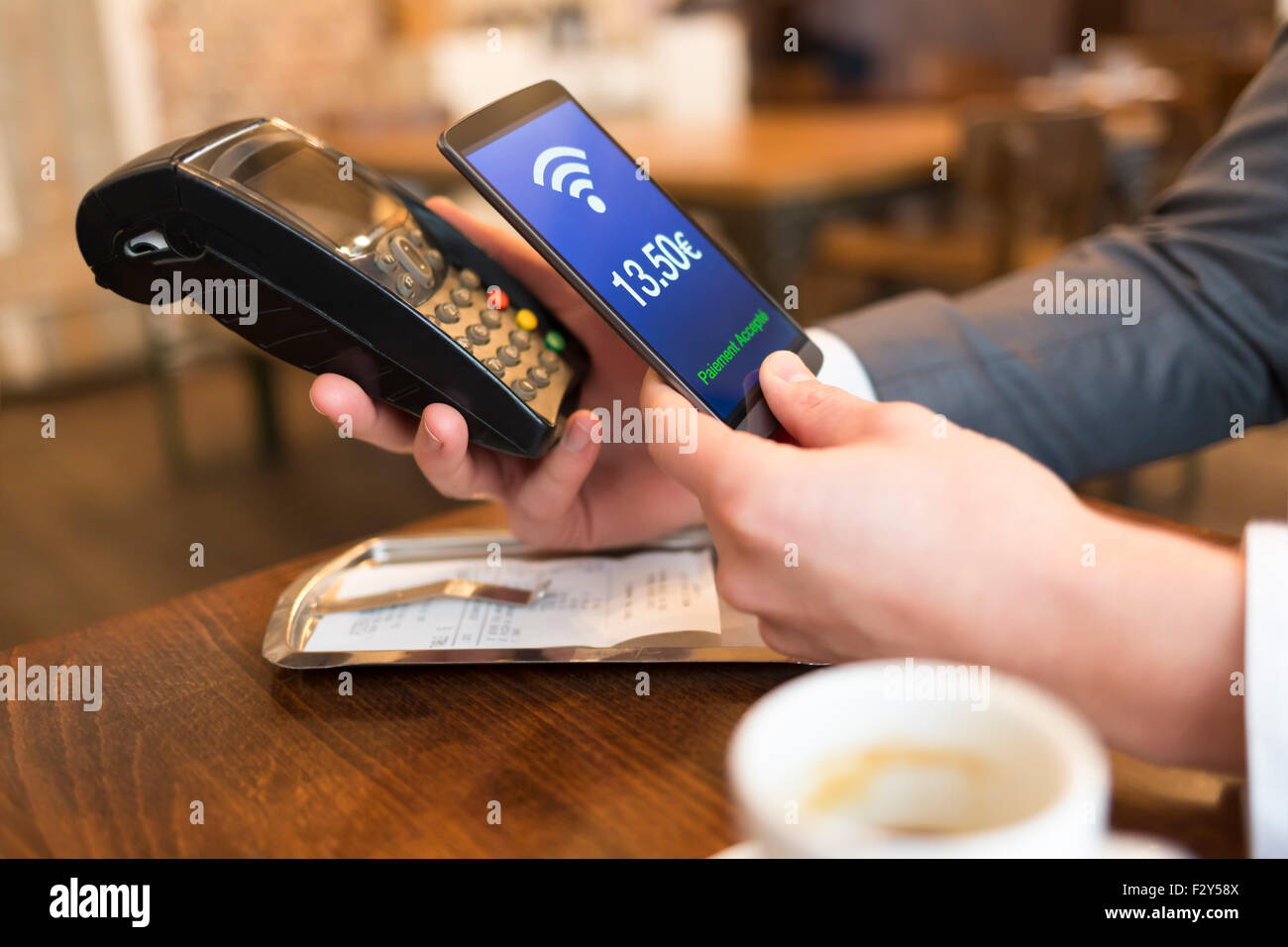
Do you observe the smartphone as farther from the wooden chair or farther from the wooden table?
the wooden chair

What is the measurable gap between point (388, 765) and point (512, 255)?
0.33 meters

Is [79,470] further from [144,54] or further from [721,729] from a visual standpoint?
[721,729]

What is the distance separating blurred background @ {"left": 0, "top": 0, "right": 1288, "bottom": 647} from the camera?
190cm

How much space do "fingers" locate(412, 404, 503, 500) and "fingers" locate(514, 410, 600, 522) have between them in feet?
0.10

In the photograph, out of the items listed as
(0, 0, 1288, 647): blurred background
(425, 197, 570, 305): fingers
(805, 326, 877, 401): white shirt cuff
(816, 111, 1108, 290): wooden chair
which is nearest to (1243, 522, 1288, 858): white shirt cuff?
(805, 326, 877, 401): white shirt cuff

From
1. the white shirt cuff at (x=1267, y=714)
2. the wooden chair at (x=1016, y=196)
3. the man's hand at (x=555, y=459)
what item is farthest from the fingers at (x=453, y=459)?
the wooden chair at (x=1016, y=196)

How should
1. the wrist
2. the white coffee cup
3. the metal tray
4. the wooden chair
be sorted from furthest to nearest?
the wooden chair, the metal tray, the wrist, the white coffee cup

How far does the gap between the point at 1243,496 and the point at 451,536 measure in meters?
1.90

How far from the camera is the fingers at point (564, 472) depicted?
0.55 m

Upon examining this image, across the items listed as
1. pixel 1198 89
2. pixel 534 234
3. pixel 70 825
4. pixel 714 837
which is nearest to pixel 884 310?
pixel 534 234

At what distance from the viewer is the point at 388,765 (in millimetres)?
404

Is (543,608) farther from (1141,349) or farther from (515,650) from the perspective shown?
(1141,349)

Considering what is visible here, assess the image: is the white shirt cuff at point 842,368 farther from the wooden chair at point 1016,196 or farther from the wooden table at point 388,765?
the wooden chair at point 1016,196
